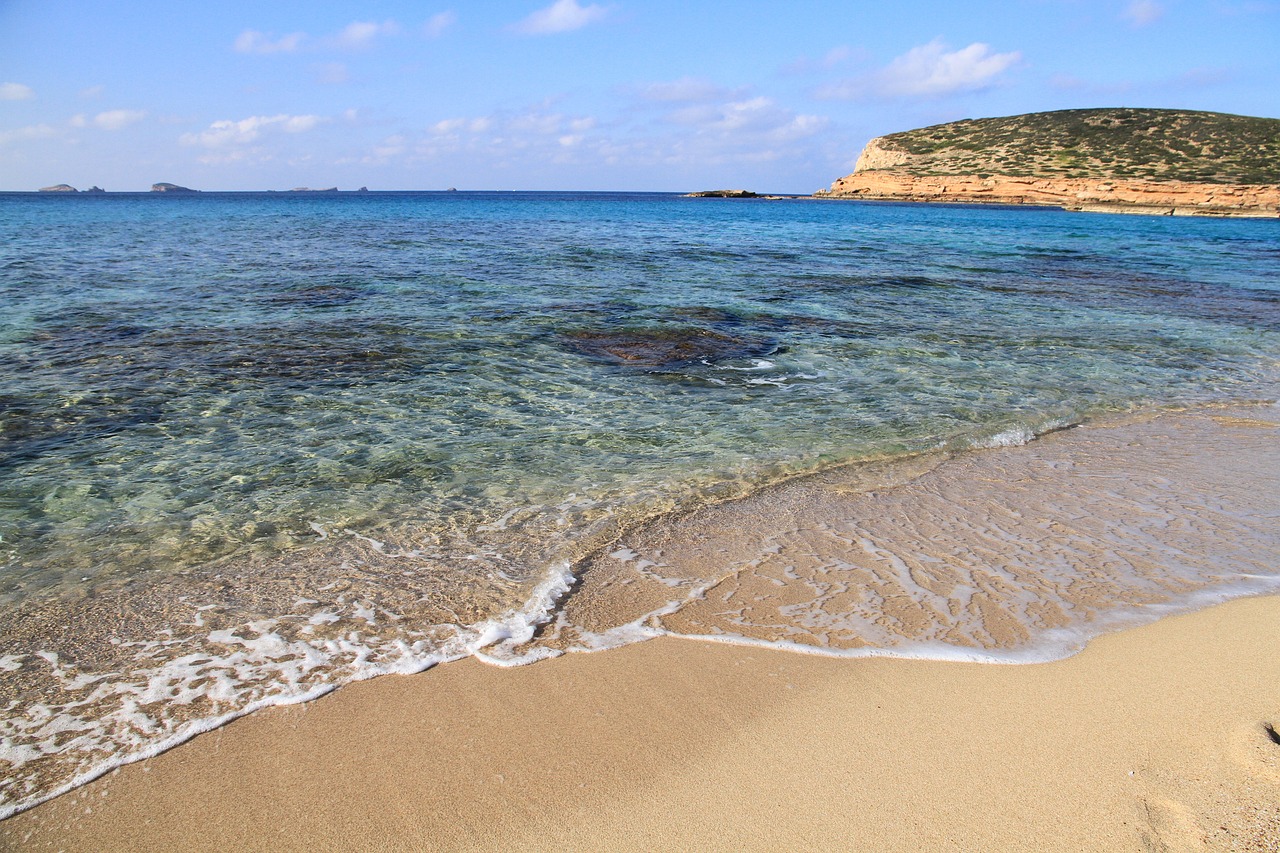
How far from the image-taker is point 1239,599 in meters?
3.97

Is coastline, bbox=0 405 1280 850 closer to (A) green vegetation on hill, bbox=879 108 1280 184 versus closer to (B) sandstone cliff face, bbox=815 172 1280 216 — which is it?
(B) sandstone cliff face, bbox=815 172 1280 216

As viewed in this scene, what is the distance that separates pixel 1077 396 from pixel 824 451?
3.88 metres

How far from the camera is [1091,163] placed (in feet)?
242

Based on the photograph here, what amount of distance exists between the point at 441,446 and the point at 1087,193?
78.2 meters

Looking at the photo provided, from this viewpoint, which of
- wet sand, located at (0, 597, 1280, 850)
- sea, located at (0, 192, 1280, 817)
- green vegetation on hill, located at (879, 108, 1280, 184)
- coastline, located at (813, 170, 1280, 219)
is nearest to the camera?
wet sand, located at (0, 597, 1280, 850)

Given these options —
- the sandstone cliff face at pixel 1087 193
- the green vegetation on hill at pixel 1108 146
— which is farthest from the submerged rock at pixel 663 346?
the green vegetation on hill at pixel 1108 146

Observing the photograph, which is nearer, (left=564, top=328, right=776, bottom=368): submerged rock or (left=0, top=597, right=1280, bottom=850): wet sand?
(left=0, top=597, right=1280, bottom=850): wet sand

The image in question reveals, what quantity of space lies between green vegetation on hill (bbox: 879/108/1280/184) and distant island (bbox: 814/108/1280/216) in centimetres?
11

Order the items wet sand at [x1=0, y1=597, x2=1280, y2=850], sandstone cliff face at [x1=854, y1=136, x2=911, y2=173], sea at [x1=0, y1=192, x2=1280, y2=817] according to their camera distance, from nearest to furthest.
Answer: wet sand at [x1=0, y1=597, x2=1280, y2=850], sea at [x1=0, y1=192, x2=1280, y2=817], sandstone cliff face at [x1=854, y1=136, x2=911, y2=173]

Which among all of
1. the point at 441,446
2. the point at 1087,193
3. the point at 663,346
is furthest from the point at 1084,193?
the point at 441,446

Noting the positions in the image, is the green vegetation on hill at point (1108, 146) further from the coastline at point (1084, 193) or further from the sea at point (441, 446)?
the sea at point (441, 446)

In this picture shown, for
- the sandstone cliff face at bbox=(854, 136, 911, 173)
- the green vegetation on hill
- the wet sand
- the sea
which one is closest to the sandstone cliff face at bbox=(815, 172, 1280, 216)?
the green vegetation on hill

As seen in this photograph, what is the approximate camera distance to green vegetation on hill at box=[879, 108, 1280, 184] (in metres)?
67.6

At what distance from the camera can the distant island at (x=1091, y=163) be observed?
61906 mm
